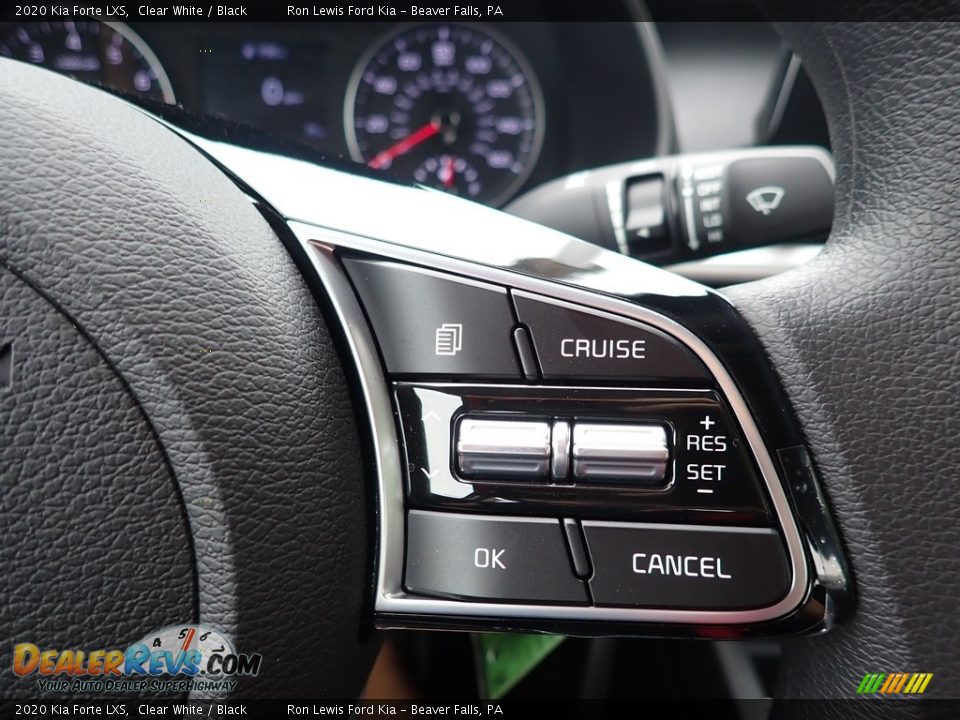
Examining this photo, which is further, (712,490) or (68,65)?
(68,65)

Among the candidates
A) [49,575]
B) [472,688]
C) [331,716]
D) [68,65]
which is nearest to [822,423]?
[331,716]

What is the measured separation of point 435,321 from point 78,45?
55.2 inches

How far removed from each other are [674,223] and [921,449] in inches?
18.4

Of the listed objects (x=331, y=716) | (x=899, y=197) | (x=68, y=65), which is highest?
(x=68, y=65)

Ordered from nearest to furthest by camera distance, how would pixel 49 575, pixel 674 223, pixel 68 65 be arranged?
pixel 49 575 → pixel 674 223 → pixel 68 65

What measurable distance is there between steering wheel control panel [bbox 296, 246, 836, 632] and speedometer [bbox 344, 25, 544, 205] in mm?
1551

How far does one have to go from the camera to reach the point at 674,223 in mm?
967

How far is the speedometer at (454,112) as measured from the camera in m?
2.13

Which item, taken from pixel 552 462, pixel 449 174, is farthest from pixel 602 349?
pixel 449 174

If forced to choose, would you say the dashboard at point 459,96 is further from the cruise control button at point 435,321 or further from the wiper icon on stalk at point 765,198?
the cruise control button at point 435,321

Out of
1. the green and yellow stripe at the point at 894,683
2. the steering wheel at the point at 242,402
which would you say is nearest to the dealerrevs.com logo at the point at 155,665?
the steering wheel at the point at 242,402

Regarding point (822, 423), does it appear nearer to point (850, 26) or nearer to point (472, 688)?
point (850, 26)

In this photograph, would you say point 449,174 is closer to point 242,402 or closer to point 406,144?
point 406,144

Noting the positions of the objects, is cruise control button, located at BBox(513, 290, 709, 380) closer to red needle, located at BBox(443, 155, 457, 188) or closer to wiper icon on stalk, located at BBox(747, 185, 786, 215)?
wiper icon on stalk, located at BBox(747, 185, 786, 215)
